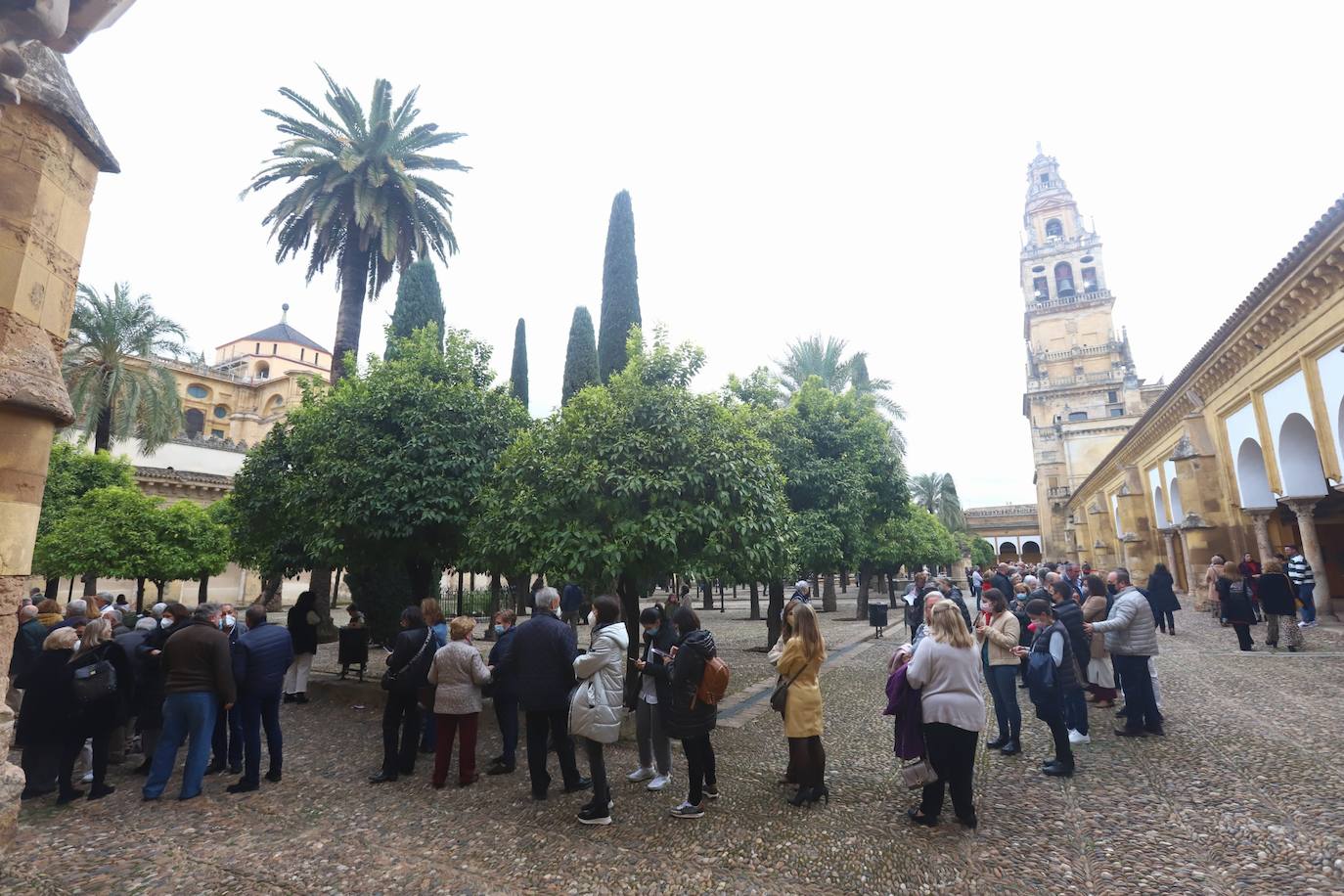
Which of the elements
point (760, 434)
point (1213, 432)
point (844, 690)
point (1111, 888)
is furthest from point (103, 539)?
point (1213, 432)

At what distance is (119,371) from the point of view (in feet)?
79.6

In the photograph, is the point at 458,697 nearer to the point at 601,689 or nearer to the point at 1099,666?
the point at 601,689

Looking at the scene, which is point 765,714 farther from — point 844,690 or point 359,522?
point 359,522

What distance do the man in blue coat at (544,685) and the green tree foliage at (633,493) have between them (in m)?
1.66

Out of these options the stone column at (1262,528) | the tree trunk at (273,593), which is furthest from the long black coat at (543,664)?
the stone column at (1262,528)

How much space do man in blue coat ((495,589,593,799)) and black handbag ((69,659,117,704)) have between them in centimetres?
382

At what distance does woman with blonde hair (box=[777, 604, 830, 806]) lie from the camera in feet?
17.9

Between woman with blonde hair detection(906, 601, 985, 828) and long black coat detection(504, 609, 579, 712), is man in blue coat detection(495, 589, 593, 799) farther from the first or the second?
woman with blonde hair detection(906, 601, 985, 828)

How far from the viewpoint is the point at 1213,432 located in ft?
63.1

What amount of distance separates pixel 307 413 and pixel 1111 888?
12574mm

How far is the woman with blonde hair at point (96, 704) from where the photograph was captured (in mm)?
6039

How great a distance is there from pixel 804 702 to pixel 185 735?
570 cm

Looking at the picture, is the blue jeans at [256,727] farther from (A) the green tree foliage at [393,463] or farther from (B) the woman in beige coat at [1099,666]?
(B) the woman in beige coat at [1099,666]

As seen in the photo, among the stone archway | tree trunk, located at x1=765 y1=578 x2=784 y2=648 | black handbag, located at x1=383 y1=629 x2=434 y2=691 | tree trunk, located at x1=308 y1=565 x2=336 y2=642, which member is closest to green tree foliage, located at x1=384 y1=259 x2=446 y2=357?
tree trunk, located at x1=308 y1=565 x2=336 y2=642
